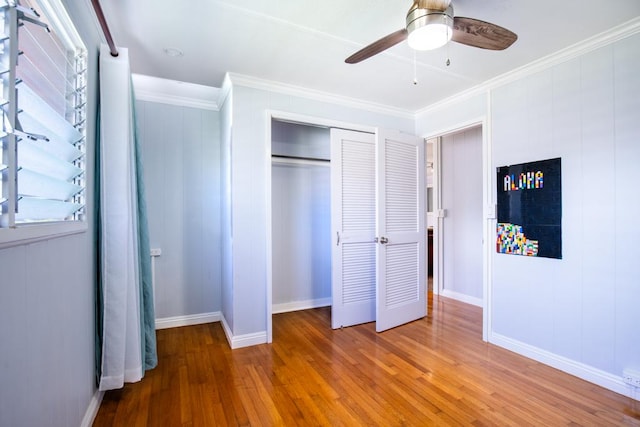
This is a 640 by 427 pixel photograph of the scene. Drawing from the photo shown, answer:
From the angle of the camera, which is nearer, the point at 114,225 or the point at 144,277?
the point at 114,225

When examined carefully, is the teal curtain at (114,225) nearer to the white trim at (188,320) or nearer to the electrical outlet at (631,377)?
the white trim at (188,320)

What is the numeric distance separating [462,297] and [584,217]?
2207 millimetres

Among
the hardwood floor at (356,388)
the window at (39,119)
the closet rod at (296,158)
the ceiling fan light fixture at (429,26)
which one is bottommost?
the hardwood floor at (356,388)

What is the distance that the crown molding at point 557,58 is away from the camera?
1.99 meters

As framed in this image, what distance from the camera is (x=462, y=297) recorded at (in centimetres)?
410

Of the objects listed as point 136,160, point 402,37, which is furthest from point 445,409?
point 136,160

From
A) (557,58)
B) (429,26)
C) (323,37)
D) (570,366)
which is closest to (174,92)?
(323,37)

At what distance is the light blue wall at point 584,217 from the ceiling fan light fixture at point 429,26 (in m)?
1.45

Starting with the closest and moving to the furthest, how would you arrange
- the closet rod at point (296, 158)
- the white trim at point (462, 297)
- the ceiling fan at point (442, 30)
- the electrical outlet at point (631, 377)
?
the ceiling fan at point (442, 30)
the electrical outlet at point (631, 377)
the closet rod at point (296, 158)
the white trim at point (462, 297)

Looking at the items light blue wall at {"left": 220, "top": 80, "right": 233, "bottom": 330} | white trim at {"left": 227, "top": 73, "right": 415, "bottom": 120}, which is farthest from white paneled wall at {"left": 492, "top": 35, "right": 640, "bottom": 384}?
light blue wall at {"left": 220, "top": 80, "right": 233, "bottom": 330}

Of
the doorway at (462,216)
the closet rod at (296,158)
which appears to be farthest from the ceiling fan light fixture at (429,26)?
the doorway at (462,216)

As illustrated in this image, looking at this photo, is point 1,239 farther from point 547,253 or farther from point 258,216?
point 547,253

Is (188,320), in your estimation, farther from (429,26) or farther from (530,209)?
(530,209)

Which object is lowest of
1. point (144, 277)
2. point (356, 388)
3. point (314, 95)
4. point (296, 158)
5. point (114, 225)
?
point (356, 388)
